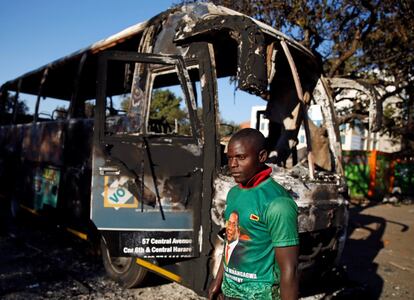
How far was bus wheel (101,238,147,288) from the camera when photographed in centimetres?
449

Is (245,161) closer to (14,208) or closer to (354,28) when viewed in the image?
(14,208)

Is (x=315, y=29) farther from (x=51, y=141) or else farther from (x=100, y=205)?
(x=100, y=205)

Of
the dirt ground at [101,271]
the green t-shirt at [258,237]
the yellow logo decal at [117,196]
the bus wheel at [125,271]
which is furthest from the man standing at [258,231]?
the bus wheel at [125,271]

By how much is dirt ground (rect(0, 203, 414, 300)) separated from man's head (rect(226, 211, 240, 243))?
6.98 feet

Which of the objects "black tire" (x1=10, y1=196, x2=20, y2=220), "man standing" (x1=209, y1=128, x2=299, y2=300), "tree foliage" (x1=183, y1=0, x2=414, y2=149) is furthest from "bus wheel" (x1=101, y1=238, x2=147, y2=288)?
"tree foliage" (x1=183, y1=0, x2=414, y2=149)

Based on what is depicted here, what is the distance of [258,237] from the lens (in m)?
2.04

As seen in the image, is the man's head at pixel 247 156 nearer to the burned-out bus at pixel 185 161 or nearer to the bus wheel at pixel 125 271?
the burned-out bus at pixel 185 161

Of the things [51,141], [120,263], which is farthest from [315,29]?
[120,263]

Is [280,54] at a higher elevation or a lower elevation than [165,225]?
higher

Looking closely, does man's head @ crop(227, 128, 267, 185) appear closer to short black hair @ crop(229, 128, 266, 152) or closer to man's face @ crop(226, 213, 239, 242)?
short black hair @ crop(229, 128, 266, 152)

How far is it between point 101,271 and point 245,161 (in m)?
3.95

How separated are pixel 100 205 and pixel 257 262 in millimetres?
2079

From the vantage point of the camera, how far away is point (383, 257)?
7211mm

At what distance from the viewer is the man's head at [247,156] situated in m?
2.14
